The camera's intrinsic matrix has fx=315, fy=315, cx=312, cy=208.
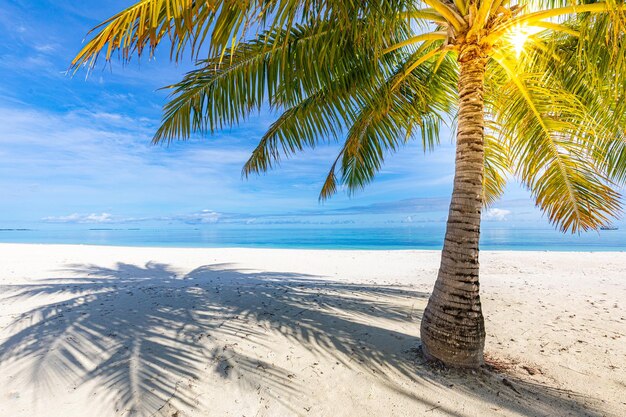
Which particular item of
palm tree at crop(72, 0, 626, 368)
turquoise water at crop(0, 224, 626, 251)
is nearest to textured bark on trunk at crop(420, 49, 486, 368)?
palm tree at crop(72, 0, 626, 368)

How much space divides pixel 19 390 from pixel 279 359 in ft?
7.29

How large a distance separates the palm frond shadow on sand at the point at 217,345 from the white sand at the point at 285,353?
0.02 meters

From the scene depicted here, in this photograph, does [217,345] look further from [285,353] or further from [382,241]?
[382,241]

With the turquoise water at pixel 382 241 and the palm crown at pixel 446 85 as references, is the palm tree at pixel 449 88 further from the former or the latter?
the turquoise water at pixel 382 241

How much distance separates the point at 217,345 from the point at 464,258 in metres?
2.79

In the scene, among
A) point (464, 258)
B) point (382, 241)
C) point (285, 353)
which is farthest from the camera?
point (382, 241)

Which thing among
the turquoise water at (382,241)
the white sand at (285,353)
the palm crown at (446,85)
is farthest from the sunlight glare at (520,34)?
the turquoise water at (382,241)

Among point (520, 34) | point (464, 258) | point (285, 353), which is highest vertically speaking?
point (520, 34)

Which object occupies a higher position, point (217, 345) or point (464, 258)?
point (464, 258)

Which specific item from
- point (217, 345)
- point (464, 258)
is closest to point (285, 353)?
point (217, 345)

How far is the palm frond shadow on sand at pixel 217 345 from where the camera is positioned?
2.72 m

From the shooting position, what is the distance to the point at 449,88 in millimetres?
5434

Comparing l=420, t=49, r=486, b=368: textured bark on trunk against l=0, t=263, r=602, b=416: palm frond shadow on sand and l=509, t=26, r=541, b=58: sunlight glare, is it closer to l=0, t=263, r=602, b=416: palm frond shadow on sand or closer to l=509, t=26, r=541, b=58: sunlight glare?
l=0, t=263, r=602, b=416: palm frond shadow on sand

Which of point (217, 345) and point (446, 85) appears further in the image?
point (446, 85)
